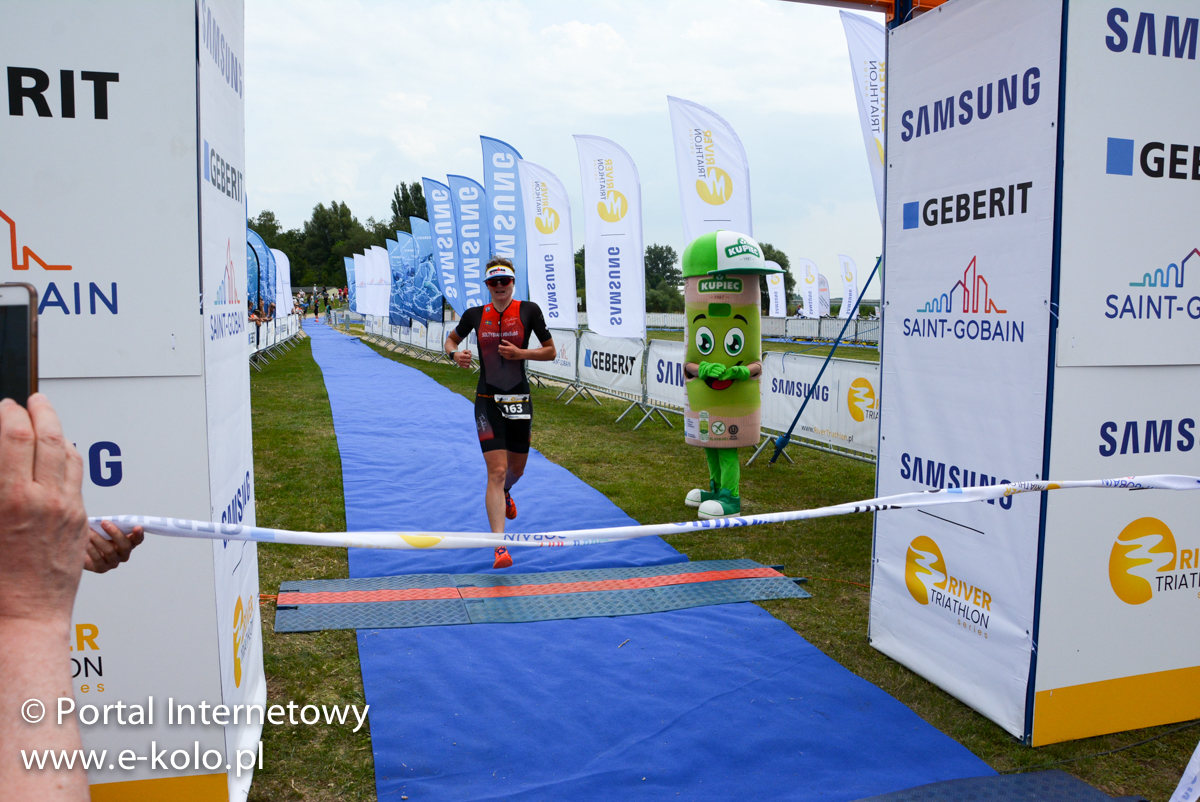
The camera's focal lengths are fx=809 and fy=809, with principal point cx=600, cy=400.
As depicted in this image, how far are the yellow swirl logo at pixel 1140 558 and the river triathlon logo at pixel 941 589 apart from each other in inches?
21.6

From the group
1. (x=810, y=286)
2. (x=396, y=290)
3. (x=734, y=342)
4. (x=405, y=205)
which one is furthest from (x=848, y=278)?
(x=405, y=205)

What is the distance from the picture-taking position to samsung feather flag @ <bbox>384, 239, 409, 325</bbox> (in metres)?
28.5

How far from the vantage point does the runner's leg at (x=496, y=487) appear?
560 cm

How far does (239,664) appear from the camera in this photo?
300 centimetres

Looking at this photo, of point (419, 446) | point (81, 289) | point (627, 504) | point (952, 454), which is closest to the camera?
point (81, 289)

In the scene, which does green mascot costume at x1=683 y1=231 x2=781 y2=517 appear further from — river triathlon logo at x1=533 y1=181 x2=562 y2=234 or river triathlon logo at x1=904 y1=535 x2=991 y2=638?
river triathlon logo at x1=533 y1=181 x2=562 y2=234

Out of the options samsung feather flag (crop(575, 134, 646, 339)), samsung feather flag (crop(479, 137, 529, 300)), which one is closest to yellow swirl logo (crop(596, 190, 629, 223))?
samsung feather flag (crop(575, 134, 646, 339))

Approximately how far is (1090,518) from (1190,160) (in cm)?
159

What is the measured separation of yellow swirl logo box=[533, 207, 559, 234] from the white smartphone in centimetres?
1437

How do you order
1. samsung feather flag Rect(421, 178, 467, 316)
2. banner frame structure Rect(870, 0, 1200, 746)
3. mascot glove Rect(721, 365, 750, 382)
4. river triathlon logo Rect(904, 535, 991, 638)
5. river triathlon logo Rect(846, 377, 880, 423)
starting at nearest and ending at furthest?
banner frame structure Rect(870, 0, 1200, 746), river triathlon logo Rect(904, 535, 991, 638), mascot glove Rect(721, 365, 750, 382), river triathlon logo Rect(846, 377, 880, 423), samsung feather flag Rect(421, 178, 467, 316)

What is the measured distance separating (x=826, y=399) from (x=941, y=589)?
5.34 meters

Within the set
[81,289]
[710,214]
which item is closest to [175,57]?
[81,289]

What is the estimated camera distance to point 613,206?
12922mm

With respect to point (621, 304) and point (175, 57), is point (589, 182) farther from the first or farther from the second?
point (175, 57)
